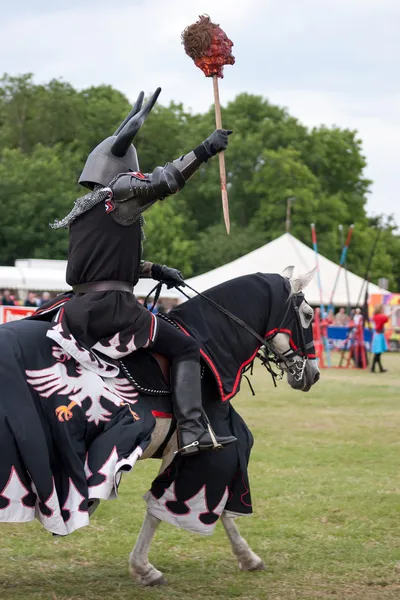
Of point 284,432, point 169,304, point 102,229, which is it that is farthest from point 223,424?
point 169,304

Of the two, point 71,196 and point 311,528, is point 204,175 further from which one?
point 311,528

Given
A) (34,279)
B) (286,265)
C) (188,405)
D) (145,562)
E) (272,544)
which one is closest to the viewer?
(188,405)

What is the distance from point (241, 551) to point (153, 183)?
2.42 metres

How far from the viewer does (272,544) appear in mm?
6566

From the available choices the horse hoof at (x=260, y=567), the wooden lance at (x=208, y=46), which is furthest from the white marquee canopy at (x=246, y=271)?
the wooden lance at (x=208, y=46)

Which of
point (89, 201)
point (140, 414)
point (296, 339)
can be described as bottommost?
point (140, 414)

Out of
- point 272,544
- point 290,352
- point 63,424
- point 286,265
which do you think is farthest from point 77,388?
point 286,265

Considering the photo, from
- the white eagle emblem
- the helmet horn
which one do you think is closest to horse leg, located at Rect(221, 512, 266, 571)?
the white eagle emblem

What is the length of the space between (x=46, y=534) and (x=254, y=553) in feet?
5.31

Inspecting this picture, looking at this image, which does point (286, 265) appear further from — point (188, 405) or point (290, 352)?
point (188, 405)

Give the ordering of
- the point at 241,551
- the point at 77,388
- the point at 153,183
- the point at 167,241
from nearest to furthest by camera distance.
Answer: the point at 153,183 < the point at 77,388 < the point at 241,551 < the point at 167,241

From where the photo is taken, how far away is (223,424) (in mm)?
5457

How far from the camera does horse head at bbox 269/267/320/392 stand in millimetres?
5695

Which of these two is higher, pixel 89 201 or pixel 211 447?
pixel 89 201
